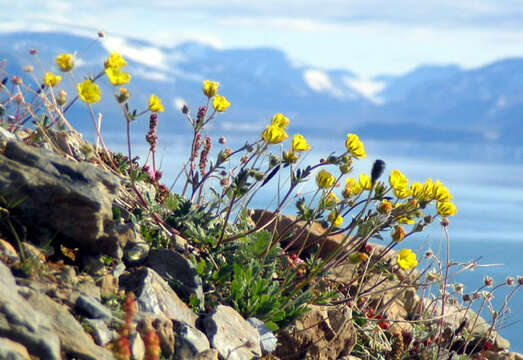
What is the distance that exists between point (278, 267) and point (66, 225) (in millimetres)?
1696

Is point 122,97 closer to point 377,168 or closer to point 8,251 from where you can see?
point 8,251

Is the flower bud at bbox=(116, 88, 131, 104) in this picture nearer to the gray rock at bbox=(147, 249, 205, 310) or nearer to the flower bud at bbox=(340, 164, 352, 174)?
the gray rock at bbox=(147, 249, 205, 310)

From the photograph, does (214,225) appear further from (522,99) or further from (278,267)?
(522,99)

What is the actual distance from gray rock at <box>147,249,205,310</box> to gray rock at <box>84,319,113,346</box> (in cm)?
77

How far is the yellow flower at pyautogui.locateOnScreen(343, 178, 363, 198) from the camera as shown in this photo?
3934 mm

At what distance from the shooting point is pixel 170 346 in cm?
293

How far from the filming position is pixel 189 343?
2.99m

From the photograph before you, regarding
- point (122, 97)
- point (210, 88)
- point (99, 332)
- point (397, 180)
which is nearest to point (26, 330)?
point (99, 332)

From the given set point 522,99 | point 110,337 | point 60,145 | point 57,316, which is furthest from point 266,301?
point 522,99

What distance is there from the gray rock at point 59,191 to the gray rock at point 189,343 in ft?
2.03

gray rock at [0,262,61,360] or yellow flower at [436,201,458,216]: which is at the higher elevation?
yellow flower at [436,201,458,216]

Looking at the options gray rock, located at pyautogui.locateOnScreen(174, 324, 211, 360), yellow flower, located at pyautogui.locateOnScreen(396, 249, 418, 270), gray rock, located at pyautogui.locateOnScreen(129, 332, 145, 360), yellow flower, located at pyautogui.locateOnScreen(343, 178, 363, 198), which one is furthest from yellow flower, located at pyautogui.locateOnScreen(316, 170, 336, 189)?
gray rock, located at pyautogui.locateOnScreen(129, 332, 145, 360)

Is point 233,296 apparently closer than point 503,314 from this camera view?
Yes

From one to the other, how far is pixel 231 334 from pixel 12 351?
4.10ft
